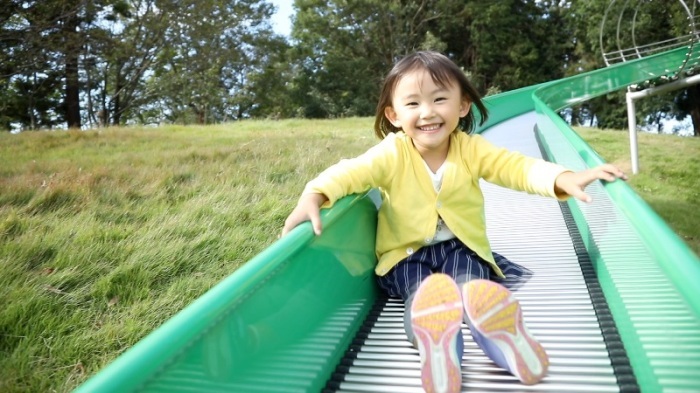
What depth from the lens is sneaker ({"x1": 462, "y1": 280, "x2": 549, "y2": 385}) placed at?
161 cm

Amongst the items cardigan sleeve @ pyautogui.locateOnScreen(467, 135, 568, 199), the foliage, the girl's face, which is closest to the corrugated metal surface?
cardigan sleeve @ pyautogui.locateOnScreen(467, 135, 568, 199)

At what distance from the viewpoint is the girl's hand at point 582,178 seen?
1.79 m

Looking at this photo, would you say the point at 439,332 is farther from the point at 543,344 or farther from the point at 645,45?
the point at 645,45

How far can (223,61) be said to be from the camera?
21.2 meters

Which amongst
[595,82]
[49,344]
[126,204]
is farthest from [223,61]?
[49,344]

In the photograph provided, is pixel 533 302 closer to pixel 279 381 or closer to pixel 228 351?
pixel 279 381

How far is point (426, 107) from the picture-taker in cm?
220

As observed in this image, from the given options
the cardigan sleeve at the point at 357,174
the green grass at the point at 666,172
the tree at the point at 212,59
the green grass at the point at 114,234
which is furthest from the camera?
the tree at the point at 212,59

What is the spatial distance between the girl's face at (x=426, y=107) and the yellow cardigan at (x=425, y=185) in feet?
0.44

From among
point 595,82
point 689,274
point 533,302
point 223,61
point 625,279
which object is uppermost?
point 223,61

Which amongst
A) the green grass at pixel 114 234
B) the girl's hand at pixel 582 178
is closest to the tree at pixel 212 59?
the green grass at pixel 114 234

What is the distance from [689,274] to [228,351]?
102 cm

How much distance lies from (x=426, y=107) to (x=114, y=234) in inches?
80.4

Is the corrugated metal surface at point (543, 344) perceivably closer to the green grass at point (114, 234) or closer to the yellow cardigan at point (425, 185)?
the yellow cardigan at point (425, 185)
